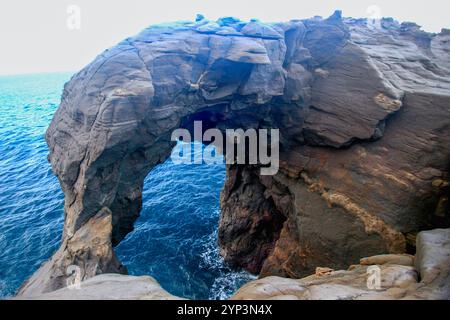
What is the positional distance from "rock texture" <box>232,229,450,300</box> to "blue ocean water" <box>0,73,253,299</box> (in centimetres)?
1204

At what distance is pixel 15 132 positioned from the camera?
4788 centimetres

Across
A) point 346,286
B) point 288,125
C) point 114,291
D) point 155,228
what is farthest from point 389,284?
point 155,228

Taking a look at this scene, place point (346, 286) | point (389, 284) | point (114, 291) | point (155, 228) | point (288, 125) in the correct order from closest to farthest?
point (114, 291), point (389, 284), point (346, 286), point (288, 125), point (155, 228)

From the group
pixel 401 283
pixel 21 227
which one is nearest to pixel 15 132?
pixel 21 227

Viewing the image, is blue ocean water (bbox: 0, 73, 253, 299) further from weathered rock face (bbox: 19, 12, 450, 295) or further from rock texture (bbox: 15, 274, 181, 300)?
rock texture (bbox: 15, 274, 181, 300)

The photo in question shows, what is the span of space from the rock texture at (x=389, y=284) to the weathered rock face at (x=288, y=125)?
16.1ft

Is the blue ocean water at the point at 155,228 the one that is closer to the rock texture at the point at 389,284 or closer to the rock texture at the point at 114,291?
the rock texture at the point at 114,291

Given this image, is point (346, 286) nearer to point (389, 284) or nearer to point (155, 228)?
point (389, 284)

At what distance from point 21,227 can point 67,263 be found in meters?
16.2

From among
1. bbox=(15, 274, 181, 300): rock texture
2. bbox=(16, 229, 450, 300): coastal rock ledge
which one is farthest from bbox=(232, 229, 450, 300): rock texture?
bbox=(15, 274, 181, 300): rock texture

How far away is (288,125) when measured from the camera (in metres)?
16.8

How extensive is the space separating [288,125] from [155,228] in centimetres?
1479

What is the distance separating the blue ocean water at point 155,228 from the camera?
65.9ft

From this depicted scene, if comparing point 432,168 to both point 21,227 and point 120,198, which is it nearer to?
point 120,198
